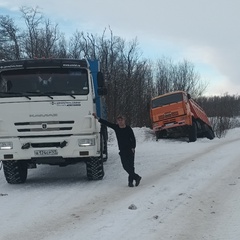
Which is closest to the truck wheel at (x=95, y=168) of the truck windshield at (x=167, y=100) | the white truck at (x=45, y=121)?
the white truck at (x=45, y=121)

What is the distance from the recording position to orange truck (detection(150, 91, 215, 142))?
2130 centimetres

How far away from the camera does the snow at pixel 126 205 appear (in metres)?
5.53

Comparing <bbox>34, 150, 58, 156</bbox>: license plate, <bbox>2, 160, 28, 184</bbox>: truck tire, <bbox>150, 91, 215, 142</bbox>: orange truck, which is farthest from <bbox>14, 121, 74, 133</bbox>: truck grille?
<bbox>150, 91, 215, 142</bbox>: orange truck

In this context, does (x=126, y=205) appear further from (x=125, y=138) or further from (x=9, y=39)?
(x=9, y=39)

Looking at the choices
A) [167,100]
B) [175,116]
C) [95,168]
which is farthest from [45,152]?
[167,100]

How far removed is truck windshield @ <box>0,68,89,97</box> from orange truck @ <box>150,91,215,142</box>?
12582 millimetres

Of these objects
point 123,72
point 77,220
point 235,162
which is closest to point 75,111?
point 77,220

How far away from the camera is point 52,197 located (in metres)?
8.01

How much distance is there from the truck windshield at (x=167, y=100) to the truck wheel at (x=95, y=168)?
12444 millimetres

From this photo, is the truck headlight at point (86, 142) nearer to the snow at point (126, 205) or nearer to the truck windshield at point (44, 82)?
the snow at point (126, 205)

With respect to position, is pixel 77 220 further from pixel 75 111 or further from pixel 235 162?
pixel 235 162

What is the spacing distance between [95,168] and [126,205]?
2734 mm

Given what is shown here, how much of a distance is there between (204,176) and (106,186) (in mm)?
2553

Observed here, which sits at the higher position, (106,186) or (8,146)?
(8,146)
